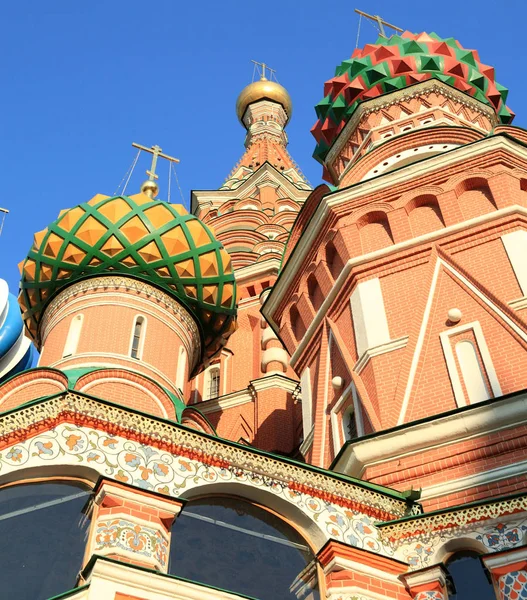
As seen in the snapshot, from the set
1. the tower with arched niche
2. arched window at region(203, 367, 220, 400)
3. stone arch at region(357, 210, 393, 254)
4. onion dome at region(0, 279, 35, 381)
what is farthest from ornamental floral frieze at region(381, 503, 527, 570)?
onion dome at region(0, 279, 35, 381)

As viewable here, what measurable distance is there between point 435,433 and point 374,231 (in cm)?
360

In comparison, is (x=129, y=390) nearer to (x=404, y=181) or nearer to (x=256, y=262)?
(x=404, y=181)

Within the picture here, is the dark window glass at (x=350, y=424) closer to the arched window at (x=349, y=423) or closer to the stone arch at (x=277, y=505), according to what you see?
the arched window at (x=349, y=423)

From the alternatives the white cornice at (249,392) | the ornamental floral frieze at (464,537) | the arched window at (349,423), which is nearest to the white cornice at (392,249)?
the arched window at (349,423)

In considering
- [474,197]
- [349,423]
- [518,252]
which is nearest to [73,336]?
[349,423]

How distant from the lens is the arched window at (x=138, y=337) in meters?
12.7

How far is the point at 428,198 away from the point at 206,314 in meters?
4.66

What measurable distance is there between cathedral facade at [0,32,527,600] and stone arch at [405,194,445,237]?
0.03m

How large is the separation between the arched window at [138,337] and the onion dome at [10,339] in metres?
9.40

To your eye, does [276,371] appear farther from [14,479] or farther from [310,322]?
[14,479]

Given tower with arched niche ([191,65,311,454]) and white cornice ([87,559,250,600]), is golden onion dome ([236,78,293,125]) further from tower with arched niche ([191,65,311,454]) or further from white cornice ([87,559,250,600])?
white cornice ([87,559,250,600])

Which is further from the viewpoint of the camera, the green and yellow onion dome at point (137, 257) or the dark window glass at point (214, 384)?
the dark window glass at point (214, 384)

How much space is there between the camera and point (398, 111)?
14633 millimetres

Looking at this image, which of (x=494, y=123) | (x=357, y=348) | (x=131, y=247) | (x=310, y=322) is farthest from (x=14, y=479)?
(x=494, y=123)
